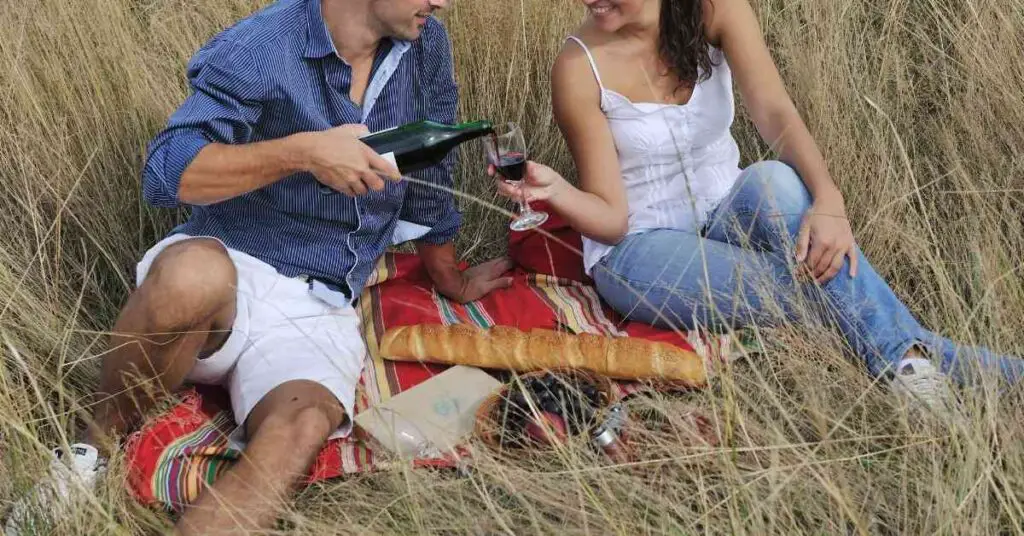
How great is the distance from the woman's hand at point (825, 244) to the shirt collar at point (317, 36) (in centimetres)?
152

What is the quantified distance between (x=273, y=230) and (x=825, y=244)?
168cm

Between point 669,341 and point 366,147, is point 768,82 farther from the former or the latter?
point 366,147

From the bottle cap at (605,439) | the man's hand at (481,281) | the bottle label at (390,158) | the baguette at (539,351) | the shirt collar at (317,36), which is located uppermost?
the shirt collar at (317,36)

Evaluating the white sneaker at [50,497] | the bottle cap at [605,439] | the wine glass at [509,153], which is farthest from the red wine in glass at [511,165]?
the white sneaker at [50,497]

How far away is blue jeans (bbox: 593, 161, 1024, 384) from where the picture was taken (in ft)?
9.66

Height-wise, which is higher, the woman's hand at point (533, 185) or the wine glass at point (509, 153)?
the wine glass at point (509, 153)

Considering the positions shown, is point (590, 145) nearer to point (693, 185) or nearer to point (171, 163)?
point (693, 185)

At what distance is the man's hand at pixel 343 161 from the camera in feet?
8.75

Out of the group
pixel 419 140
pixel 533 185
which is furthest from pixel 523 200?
pixel 419 140

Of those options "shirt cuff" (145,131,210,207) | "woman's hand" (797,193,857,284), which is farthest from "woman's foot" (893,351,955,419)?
"shirt cuff" (145,131,210,207)

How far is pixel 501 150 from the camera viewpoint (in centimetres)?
276

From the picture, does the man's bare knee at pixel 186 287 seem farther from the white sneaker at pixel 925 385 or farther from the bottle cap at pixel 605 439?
the white sneaker at pixel 925 385

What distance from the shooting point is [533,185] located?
9.95ft

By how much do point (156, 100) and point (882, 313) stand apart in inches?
111
